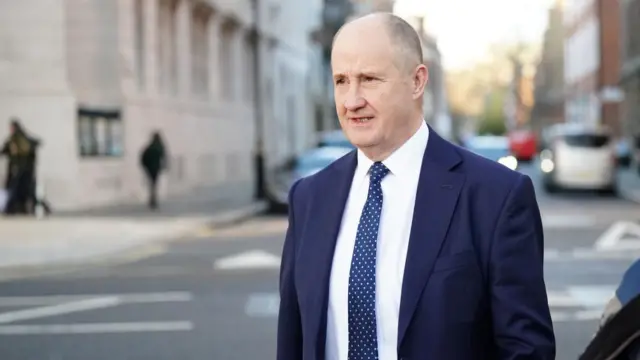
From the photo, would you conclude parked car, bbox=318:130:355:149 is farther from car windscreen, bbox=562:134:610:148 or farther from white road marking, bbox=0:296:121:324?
white road marking, bbox=0:296:121:324

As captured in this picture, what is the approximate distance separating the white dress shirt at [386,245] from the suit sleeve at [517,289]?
0.78 feet

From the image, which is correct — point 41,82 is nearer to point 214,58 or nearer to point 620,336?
point 214,58

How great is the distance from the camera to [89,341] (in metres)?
9.67

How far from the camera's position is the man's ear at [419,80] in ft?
9.89

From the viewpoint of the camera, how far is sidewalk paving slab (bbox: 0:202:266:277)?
52.6ft

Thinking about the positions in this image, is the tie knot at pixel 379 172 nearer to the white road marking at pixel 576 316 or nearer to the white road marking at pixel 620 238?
the white road marking at pixel 576 316

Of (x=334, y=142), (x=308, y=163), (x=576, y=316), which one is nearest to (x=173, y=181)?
(x=334, y=142)

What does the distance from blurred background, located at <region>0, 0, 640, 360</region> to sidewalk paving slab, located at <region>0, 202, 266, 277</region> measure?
4cm

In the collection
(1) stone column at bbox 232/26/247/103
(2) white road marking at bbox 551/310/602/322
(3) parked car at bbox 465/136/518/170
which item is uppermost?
(1) stone column at bbox 232/26/247/103

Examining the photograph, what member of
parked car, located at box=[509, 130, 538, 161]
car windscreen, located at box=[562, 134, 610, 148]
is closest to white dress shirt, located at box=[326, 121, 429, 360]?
car windscreen, located at box=[562, 134, 610, 148]

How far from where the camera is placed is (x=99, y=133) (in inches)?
1110

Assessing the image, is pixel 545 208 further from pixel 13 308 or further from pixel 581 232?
pixel 13 308

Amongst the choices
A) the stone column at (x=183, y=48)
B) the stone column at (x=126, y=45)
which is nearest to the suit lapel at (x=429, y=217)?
the stone column at (x=126, y=45)

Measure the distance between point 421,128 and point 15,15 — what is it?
24.3 meters
